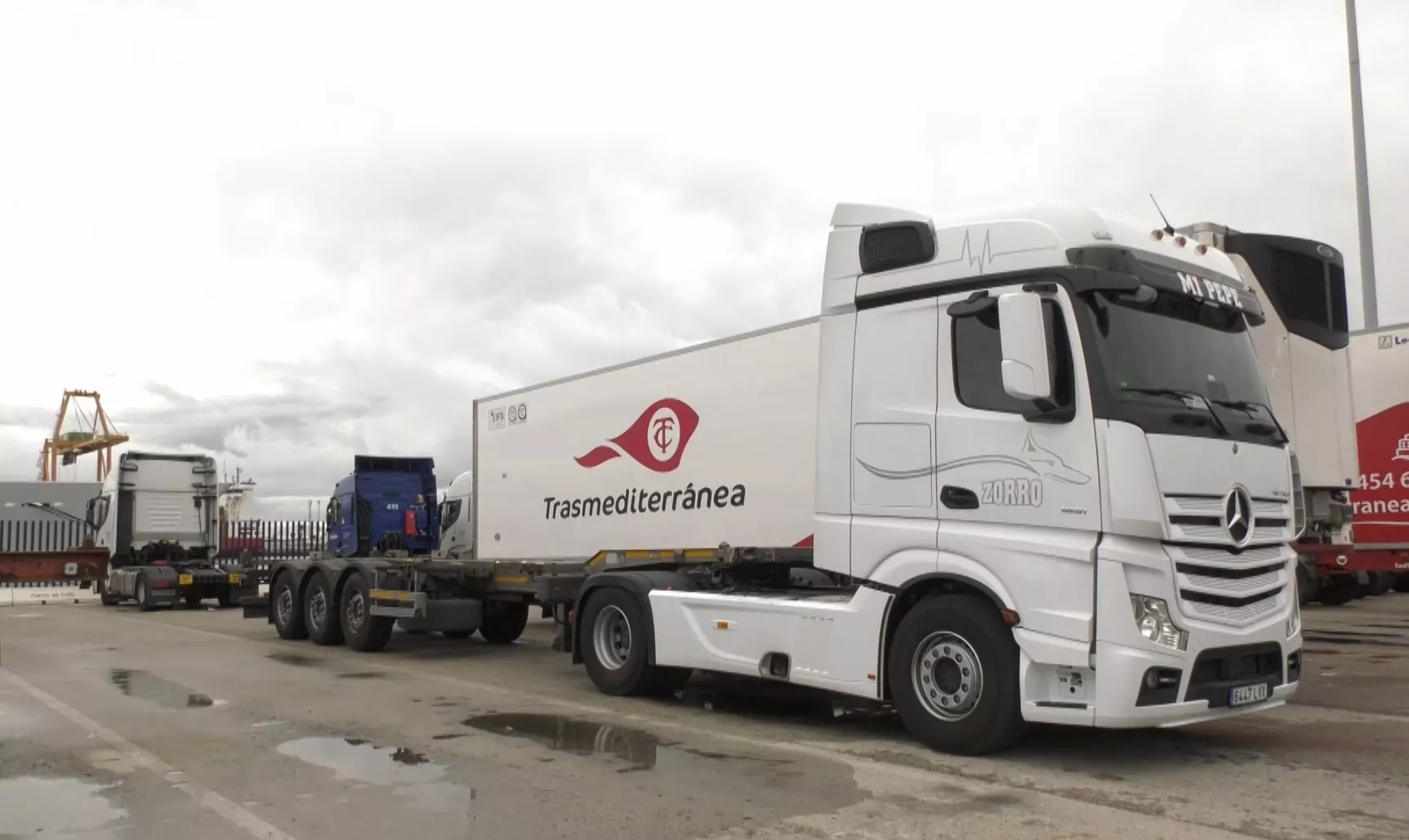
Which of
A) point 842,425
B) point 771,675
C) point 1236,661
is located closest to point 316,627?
point 771,675

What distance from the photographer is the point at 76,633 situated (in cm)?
1756

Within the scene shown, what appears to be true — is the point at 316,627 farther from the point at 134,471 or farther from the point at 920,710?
the point at 134,471

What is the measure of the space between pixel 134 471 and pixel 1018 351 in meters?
23.1

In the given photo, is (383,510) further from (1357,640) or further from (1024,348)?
A: (1357,640)

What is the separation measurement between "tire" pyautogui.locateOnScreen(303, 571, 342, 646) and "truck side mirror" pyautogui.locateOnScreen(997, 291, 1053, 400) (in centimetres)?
1077

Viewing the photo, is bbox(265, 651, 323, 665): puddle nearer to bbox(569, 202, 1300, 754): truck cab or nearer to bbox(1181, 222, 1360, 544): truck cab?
bbox(569, 202, 1300, 754): truck cab

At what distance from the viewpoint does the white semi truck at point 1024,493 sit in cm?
631

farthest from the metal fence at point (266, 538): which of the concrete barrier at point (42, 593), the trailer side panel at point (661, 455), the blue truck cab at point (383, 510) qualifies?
the trailer side panel at point (661, 455)

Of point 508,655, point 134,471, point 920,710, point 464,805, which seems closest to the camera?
point 464,805

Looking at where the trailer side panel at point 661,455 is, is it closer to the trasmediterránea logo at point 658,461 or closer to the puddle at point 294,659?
the trasmediterránea logo at point 658,461

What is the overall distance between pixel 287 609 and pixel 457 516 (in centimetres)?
306

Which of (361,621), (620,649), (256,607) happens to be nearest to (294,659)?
(361,621)

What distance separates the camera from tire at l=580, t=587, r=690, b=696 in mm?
9484

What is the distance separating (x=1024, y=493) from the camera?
6652 millimetres
